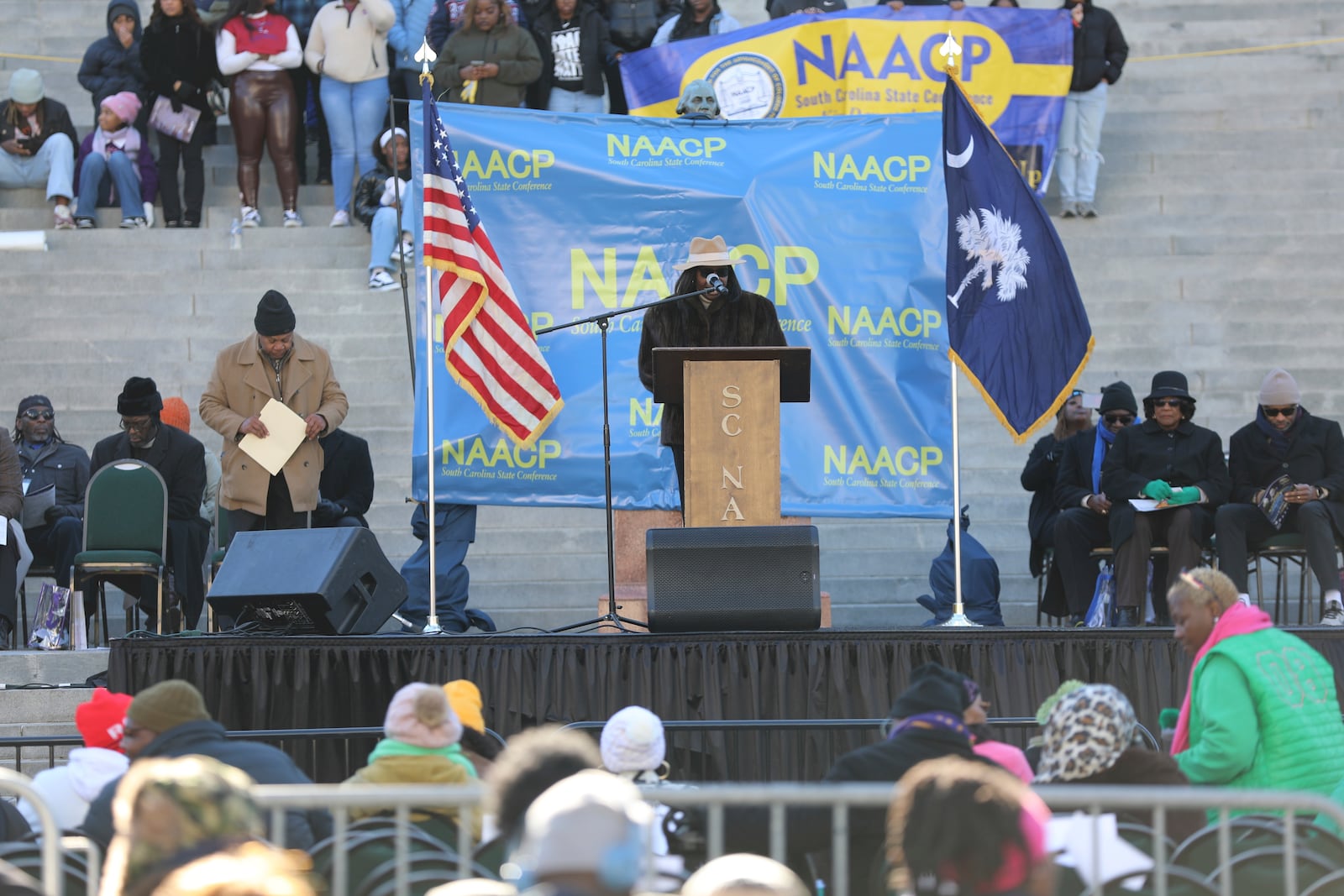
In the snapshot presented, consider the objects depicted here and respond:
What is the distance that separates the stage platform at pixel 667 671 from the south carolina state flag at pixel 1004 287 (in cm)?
156

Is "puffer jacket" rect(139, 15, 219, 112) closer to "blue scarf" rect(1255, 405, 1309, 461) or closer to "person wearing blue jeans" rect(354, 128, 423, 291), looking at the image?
"person wearing blue jeans" rect(354, 128, 423, 291)

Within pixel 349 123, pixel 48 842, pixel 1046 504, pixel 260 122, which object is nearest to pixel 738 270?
pixel 1046 504

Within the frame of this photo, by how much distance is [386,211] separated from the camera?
14125 mm

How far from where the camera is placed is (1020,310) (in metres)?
9.77

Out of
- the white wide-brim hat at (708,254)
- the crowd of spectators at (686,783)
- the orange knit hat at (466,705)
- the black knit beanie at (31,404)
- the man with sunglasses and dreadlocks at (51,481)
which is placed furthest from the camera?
the black knit beanie at (31,404)

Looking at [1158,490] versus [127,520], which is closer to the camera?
[1158,490]

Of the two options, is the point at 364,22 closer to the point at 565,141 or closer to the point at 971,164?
the point at 565,141

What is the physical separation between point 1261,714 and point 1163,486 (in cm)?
397

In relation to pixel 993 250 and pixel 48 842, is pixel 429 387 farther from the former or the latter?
pixel 48 842

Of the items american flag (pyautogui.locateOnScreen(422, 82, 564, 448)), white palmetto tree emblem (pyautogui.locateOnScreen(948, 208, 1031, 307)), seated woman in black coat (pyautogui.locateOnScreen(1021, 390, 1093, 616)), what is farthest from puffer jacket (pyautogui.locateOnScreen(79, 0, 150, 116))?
white palmetto tree emblem (pyautogui.locateOnScreen(948, 208, 1031, 307))

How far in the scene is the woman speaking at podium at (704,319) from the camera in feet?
30.4

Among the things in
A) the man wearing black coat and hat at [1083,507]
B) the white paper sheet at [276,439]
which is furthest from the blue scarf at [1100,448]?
the white paper sheet at [276,439]

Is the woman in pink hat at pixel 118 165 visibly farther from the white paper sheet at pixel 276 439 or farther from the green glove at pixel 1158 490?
the green glove at pixel 1158 490

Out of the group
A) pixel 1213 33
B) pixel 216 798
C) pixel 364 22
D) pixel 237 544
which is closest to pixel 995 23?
pixel 1213 33
